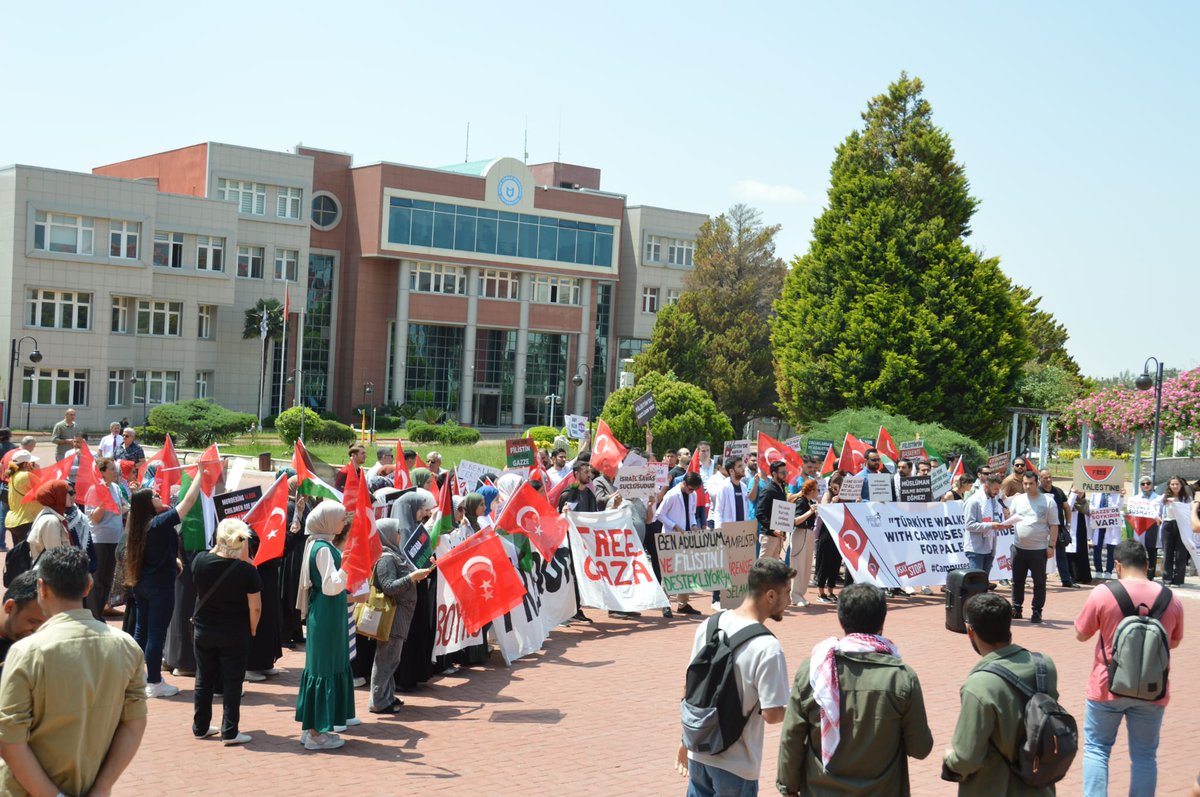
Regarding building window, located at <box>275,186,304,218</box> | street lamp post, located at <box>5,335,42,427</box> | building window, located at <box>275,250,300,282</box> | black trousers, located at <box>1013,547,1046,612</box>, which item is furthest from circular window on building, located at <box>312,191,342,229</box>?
black trousers, located at <box>1013,547,1046,612</box>

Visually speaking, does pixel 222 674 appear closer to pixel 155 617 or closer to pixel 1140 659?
pixel 155 617

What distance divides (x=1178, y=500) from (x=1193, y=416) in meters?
8.91

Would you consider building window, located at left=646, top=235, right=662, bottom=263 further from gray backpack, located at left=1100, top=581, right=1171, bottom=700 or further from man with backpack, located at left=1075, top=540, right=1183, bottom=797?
gray backpack, located at left=1100, top=581, right=1171, bottom=700

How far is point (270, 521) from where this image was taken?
10.8 m

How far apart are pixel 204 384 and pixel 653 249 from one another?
3109cm

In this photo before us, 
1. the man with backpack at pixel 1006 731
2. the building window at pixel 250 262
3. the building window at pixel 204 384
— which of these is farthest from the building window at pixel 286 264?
the man with backpack at pixel 1006 731

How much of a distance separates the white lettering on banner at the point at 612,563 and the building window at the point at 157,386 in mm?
46035

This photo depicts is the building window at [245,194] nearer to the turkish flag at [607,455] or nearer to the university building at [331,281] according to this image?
the university building at [331,281]

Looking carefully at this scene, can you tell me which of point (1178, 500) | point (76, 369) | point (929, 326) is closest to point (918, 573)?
point (1178, 500)

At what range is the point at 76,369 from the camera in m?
52.7

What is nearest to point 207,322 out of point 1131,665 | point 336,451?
point 336,451

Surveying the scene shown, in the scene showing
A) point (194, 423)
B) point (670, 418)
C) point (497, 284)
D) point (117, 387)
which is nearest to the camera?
Result: point (670, 418)

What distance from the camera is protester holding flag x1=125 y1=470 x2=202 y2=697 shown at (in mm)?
9828

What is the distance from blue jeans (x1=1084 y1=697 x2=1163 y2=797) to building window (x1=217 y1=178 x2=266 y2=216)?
58400 millimetres
